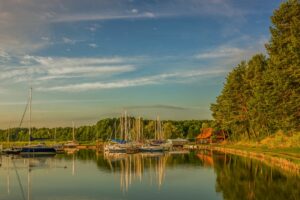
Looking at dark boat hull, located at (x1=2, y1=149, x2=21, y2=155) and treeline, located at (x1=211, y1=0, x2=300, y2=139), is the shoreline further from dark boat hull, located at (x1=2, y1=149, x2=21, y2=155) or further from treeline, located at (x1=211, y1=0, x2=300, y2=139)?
dark boat hull, located at (x1=2, y1=149, x2=21, y2=155)

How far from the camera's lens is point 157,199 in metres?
34.4

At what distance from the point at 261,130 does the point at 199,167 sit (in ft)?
106

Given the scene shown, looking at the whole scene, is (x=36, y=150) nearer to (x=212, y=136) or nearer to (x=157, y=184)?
(x=212, y=136)

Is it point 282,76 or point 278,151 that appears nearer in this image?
point 282,76

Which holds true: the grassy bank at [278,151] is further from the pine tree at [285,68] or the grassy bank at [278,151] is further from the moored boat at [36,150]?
the moored boat at [36,150]

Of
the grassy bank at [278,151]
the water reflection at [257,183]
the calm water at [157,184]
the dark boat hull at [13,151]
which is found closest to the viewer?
the water reflection at [257,183]

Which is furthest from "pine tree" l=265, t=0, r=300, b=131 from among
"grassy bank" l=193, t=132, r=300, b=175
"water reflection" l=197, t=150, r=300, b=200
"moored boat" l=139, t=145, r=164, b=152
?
"moored boat" l=139, t=145, r=164, b=152

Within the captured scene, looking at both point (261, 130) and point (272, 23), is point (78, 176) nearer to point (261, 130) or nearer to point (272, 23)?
point (272, 23)

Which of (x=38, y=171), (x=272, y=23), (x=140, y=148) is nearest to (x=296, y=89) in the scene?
(x=272, y=23)

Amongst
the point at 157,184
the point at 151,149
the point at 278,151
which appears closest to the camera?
the point at 157,184

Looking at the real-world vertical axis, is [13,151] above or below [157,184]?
above

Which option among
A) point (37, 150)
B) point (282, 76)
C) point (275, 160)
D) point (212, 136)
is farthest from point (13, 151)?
point (282, 76)

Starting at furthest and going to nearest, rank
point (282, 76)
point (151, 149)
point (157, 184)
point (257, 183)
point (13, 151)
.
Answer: point (151, 149) → point (13, 151) → point (282, 76) → point (157, 184) → point (257, 183)

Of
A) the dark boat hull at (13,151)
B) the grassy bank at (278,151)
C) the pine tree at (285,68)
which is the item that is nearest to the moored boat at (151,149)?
the grassy bank at (278,151)
